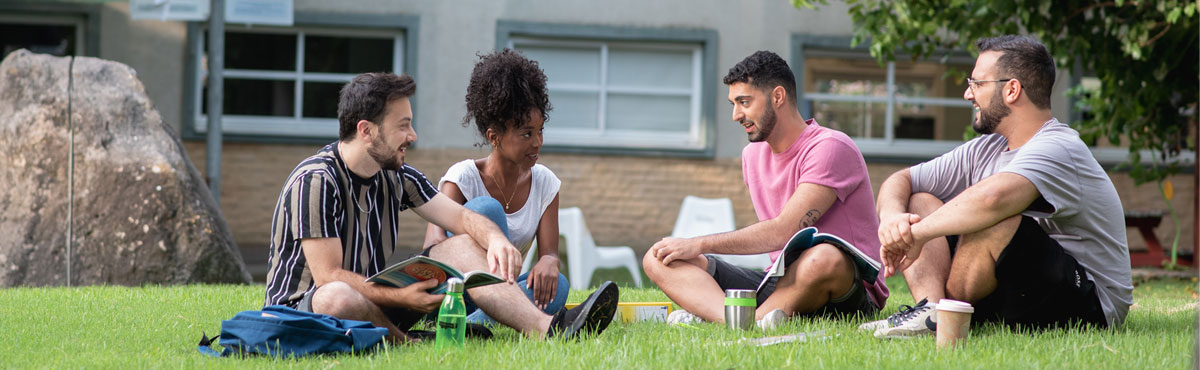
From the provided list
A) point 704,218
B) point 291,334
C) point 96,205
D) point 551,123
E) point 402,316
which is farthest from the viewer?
point 551,123

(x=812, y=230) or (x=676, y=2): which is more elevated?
(x=676, y=2)

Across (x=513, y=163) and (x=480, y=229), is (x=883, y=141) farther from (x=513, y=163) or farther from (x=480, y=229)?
(x=480, y=229)

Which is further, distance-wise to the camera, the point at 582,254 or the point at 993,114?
the point at 582,254

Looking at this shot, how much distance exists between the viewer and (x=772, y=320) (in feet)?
14.3

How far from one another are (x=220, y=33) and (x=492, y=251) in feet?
25.5

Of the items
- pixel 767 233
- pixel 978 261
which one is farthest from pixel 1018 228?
pixel 767 233

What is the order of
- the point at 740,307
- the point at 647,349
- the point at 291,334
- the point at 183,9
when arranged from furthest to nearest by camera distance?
the point at 183,9
the point at 740,307
the point at 647,349
the point at 291,334

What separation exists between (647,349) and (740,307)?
0.72 m

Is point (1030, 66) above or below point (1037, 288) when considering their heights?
above

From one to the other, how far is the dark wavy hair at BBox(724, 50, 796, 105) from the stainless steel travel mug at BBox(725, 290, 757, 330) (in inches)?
38.3

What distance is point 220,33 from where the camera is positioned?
35.7 feet

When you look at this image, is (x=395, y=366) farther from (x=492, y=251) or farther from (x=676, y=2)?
(x=676, y=2)

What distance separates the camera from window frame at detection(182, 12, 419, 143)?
13086 millimetres

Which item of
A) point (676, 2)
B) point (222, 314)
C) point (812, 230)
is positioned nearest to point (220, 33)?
point (676, 2)
